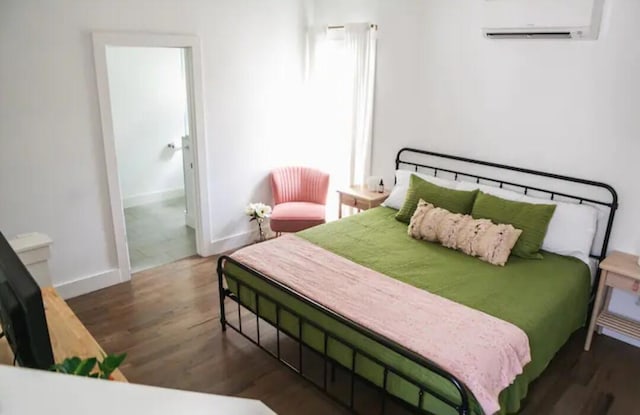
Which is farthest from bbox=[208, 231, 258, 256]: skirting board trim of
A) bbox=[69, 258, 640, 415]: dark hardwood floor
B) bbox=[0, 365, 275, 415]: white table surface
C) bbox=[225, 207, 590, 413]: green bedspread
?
bbox=[0, 365, 275, 415]: white table surface

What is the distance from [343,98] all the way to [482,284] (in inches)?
108

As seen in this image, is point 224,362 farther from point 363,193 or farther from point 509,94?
point 509,94

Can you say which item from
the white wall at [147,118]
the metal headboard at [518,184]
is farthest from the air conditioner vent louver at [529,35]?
the white wall at [147,118]

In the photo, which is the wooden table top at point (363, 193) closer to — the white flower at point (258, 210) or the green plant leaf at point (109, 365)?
the white flower at point (258, 210)

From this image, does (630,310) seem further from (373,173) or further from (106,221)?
(106,221)

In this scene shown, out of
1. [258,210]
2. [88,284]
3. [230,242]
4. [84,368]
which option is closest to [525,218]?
[258,210]

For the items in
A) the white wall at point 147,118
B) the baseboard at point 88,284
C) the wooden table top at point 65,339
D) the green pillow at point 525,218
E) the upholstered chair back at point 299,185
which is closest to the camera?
the wooden table top at point 65,339

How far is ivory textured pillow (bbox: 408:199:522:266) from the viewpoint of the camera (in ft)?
11.3

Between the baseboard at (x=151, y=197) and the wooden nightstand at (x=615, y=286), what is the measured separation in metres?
5.49

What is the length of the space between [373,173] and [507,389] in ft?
9.66

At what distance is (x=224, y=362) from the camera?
3.36 metres

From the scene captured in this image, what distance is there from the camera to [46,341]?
1474 mm

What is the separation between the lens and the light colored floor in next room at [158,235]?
16.5ft

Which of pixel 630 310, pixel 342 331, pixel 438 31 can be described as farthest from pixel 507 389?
pixel 438 31
